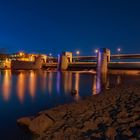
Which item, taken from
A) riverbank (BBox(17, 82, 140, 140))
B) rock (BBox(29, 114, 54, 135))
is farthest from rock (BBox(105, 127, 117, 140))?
rock (BBox(29, 114, 54, 135))

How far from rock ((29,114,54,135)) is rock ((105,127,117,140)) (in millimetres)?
2574

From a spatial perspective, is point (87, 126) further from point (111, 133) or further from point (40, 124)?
point (40, 124)

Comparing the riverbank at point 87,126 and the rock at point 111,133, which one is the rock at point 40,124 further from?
the rock at point 111,133

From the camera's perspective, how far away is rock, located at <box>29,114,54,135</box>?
29.4 feet

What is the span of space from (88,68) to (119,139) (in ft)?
280

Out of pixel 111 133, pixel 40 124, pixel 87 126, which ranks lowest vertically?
pixel 40 124

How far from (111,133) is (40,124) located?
309 centimetres

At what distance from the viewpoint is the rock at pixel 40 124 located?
895cm

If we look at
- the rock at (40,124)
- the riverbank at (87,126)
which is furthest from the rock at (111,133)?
the rock at (40,124)

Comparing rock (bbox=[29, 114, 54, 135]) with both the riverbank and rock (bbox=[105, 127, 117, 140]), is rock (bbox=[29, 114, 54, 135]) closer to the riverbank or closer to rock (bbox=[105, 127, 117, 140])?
the riverbank

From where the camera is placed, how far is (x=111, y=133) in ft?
23.7

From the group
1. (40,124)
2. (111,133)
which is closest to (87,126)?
(111,133)

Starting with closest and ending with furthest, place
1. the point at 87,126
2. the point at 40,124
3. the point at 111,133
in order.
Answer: the point at 111,133 < the point at 87,126 < the point at 40,124

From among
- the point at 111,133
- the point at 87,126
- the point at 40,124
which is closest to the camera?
the point at 111,133
